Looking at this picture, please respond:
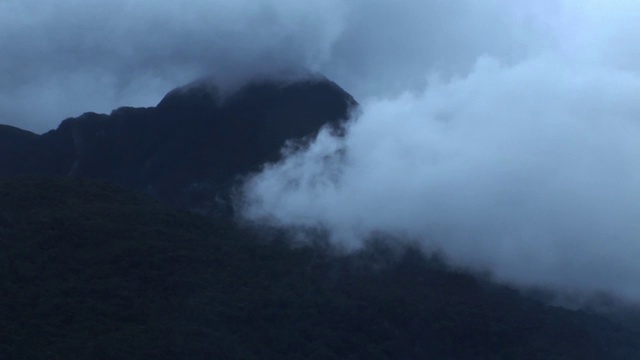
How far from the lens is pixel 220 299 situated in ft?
147

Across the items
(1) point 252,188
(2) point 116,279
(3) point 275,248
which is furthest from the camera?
(1) point 252,188

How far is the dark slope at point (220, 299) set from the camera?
138 feet

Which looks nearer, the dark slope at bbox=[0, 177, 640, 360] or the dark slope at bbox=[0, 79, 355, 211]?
the dark slope at bbox=[0, 177, 640, 360]

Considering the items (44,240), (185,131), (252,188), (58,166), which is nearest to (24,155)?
(58,166)

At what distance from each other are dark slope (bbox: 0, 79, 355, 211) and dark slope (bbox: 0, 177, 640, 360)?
27.8 ft

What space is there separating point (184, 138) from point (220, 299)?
18.1m

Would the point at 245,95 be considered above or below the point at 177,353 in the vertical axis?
above

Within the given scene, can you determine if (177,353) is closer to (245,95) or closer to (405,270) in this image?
(405,270)

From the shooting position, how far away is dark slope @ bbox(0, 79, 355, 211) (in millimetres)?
59719

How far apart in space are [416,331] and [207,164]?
1739 cm

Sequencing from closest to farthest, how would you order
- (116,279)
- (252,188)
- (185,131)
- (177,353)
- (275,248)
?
(177,353), (116,279), (275,248), (252,188), (185,131)

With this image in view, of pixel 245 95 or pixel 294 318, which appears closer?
pixel 294 318

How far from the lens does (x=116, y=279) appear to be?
44.7 m

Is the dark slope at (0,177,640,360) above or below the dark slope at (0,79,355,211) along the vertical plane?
below
